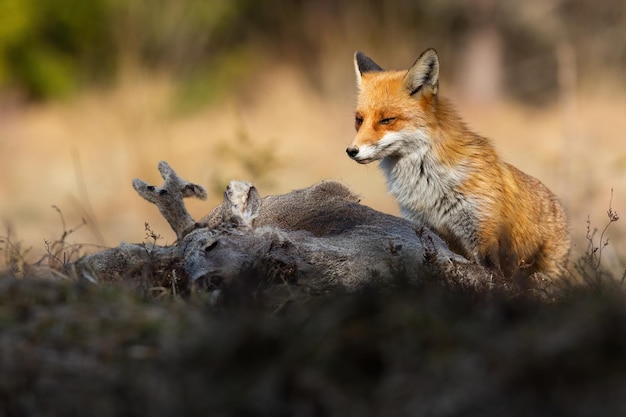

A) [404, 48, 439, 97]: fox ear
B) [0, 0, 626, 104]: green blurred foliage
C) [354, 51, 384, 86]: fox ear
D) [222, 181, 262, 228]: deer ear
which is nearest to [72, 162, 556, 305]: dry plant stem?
[222, 181, 262, 228]: deer ear

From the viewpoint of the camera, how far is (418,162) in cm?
657

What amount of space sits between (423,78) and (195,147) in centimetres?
1059

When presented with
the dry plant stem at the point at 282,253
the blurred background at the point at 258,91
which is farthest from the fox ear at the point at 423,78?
the blurred background at the point at 258,91

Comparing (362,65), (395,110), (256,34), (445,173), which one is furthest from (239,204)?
(256,34)

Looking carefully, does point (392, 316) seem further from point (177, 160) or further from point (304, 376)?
point (177, 160)

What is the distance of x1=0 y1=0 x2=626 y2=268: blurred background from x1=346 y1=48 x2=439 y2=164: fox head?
379 centimetres

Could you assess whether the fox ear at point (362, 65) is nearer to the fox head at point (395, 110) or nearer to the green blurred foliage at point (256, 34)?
the fox head at point (395, 110)

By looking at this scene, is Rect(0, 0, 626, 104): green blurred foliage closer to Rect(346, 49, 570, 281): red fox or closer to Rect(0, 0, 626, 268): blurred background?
Rect(0, 0, 626, 268): blurred background

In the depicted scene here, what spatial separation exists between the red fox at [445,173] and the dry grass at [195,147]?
4.35m

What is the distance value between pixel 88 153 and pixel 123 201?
2.05m

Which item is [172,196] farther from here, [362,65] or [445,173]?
[362,65]

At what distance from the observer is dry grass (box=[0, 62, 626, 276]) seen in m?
13.8

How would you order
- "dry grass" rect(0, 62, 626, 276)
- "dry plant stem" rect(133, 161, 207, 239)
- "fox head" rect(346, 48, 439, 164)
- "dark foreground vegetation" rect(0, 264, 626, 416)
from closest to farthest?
"dark foreground vegetation" rect(0, 264, 626, 416), "dry plant stem" rect(133, 161, 207, 239), "fox head" rect(346, 48, 439, 164), "dry grass" rect(0, 62, 626, 276)

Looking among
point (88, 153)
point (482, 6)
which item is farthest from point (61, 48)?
point (482, 6)
